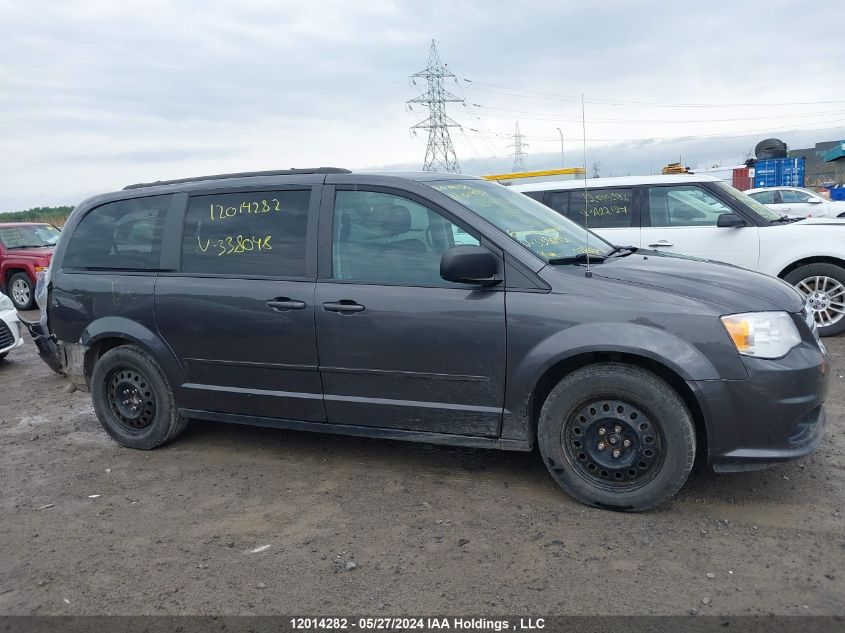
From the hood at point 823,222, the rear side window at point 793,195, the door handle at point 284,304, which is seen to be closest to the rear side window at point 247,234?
the door handle at point 284,304

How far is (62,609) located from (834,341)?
715 cm

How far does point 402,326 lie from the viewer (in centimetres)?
390

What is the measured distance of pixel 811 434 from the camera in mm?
3521

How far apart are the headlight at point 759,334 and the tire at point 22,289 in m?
13.1

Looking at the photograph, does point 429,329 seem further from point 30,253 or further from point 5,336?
point 30,253

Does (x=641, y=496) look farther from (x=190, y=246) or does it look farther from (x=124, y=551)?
(x=190, y=246)

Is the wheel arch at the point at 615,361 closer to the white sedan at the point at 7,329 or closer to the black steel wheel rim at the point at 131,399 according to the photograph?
the black steel wheel rim at the point at 131,399

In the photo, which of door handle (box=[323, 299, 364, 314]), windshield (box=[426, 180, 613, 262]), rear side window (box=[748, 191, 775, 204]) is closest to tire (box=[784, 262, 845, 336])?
windshield (box=[426, 180, 613, 262])

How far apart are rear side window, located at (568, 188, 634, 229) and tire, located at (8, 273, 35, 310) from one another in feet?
33.9

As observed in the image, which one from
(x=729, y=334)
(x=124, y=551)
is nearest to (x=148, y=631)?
(x=124, y=551)

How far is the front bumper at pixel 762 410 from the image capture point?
3.34 metres

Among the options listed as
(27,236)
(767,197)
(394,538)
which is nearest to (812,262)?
(394,538)

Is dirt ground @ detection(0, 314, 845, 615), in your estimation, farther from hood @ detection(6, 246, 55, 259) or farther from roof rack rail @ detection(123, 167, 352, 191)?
hood @ detection(6, 246, 55, 259)

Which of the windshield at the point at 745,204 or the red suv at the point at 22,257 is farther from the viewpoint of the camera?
the red suv at the point at 22,257
